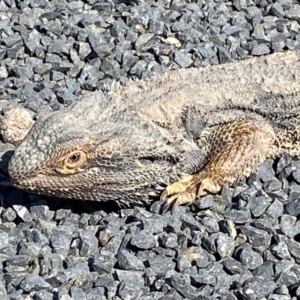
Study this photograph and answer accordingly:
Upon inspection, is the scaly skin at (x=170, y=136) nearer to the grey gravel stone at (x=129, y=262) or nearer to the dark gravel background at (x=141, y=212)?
the dark gravel background at (x=141, y=212)

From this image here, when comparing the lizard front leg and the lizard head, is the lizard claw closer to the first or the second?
the lizard front leg

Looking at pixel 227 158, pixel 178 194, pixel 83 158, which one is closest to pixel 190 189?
pixel 178 194

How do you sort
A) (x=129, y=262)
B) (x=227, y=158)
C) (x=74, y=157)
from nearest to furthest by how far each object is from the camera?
(x=129, y=262)
(x=74, y=157)
(x=227, y=158)

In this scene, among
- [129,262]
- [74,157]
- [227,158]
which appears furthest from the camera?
[227,158]

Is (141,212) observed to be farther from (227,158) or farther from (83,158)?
(227,158)

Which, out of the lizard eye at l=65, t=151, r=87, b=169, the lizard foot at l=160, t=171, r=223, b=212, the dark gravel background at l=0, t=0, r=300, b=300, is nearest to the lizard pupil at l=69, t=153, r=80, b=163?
the lizard eye at l=65, t=151, r=87, b=169
